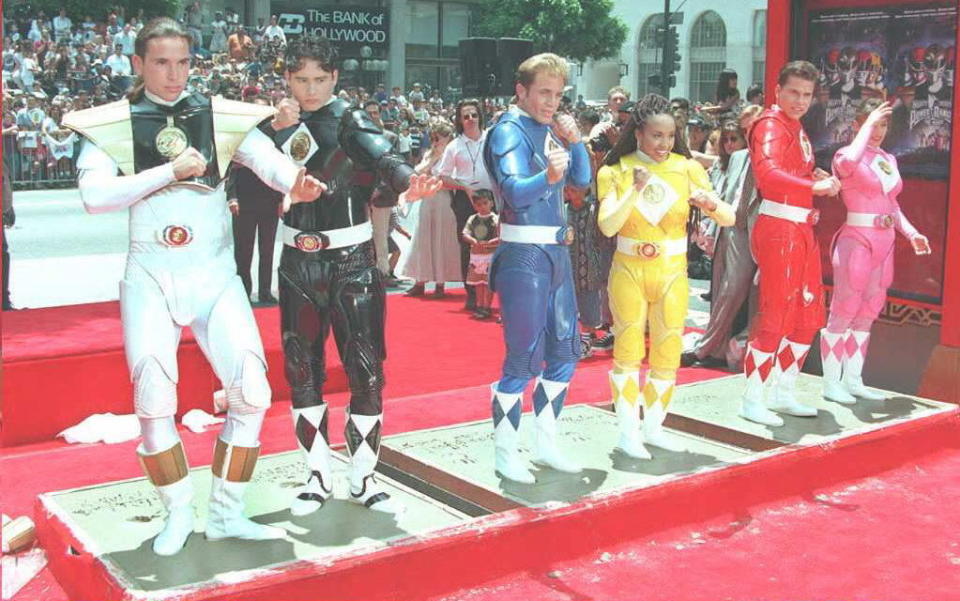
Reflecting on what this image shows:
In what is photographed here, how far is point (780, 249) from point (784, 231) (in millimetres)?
94

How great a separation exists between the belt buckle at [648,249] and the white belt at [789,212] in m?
0.98

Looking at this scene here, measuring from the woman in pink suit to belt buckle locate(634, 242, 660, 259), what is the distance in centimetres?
155

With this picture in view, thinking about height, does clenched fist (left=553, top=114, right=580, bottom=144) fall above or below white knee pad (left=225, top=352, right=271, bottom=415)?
above

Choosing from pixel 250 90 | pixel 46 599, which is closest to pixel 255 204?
pixel 250 90

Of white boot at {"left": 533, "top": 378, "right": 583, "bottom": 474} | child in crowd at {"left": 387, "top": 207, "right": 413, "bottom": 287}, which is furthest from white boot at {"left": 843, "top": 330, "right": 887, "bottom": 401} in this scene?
child in crowd at {"left": 387, "top": 207, "right": 413, "bottom": 287}

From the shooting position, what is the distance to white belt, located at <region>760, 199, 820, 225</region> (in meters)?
5.89

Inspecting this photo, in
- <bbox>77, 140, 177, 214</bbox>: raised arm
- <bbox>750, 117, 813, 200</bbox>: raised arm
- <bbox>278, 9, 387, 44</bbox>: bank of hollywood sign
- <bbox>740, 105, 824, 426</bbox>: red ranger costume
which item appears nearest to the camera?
<bbox>77, 140, 177, 214</bbox>: raised arm

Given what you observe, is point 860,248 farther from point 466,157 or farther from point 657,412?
point 466,157

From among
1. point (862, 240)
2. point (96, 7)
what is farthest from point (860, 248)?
point (96, 7)

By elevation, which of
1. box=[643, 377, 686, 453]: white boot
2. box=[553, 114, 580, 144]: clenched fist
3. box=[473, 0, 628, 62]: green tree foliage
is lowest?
box=[643, 377, 686, 453]: white boot

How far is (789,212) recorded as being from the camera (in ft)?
19.3

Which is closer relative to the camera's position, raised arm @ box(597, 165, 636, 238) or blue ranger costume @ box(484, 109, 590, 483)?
blue ranger costume @ box(484, 109, 590, 483)

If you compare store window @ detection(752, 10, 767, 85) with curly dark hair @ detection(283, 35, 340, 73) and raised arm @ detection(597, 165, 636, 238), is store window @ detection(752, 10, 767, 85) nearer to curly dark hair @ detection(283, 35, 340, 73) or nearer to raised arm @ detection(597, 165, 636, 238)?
raised arm @ detection(597, 165, 636, 238)

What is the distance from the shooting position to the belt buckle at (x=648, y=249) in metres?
5.25
